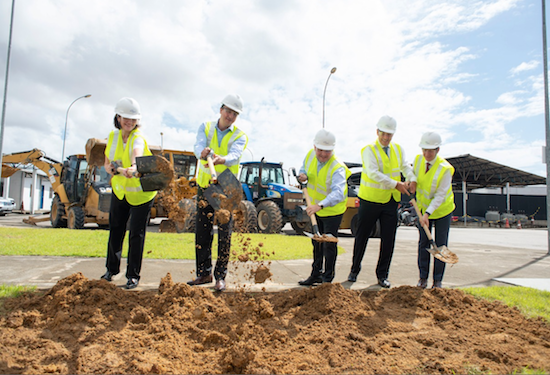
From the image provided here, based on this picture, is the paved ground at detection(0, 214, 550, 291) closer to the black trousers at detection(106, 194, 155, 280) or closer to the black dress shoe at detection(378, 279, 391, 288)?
the black dress shoe at detection(378, 279, 391, 288)

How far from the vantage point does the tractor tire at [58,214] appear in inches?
518

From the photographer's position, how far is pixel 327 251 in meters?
4.29

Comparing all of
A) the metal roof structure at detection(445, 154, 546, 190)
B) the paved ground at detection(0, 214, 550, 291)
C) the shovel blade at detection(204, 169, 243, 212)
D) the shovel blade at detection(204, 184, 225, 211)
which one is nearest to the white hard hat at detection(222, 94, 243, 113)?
the shovel blade at detection(204, 169, 243, 212)

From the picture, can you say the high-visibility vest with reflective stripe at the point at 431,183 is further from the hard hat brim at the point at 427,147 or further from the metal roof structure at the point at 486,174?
the metal roof structure at the point at 486,174

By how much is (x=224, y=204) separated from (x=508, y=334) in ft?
8.76

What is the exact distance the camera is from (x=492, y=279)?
206 inches

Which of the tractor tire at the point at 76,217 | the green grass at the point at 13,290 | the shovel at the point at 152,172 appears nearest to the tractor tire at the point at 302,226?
the tractor tire at the point at 76,217

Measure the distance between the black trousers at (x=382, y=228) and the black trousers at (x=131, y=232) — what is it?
252 centimetres

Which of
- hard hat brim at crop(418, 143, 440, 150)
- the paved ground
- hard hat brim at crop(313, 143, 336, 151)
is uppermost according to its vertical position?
hard hat brim at crop(418, 143, 440, 150)

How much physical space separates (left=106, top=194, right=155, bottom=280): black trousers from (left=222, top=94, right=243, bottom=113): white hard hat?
1345 millimetres

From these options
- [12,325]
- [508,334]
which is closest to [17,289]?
[12,325]

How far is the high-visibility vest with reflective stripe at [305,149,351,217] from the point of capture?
439cm

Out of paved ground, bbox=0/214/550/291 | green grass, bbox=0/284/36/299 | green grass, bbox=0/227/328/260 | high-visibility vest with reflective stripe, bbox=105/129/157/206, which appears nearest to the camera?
green grass, bbox=0/284/36/299

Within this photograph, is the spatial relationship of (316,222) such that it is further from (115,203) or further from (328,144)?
(115,203)
